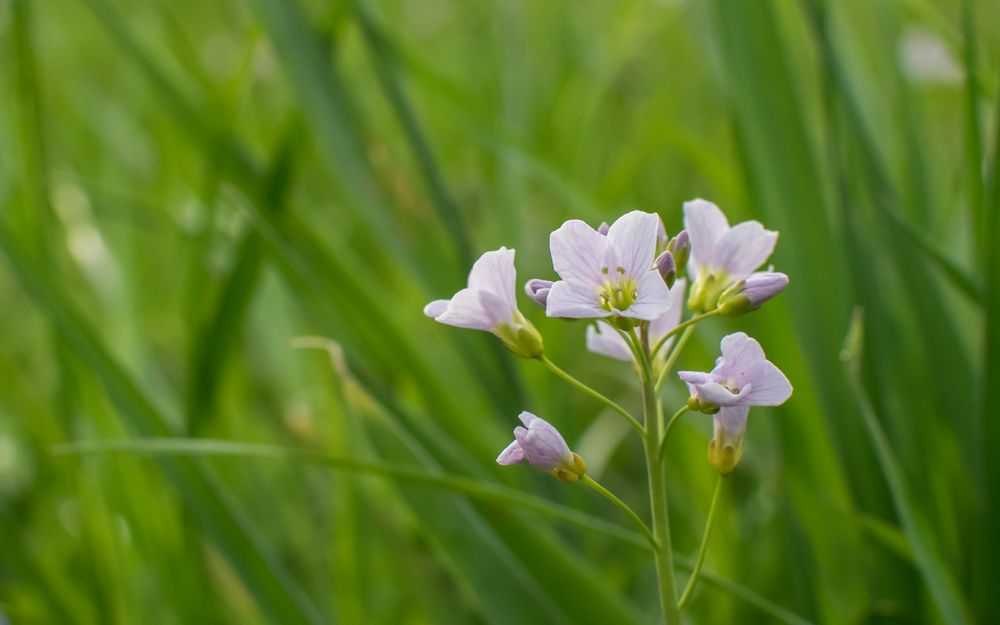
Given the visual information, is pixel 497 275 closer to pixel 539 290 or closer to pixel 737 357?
pixel 539 290

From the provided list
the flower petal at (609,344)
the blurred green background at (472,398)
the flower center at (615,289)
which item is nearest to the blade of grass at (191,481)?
the blurred green background at (472,398)

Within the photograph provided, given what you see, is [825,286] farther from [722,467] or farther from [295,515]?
[295,515]

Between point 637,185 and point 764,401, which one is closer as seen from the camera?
point 764,401

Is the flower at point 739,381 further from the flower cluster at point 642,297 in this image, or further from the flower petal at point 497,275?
the flower petal at point 497,275

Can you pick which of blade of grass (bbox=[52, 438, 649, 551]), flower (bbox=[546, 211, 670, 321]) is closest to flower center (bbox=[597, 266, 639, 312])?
flower (bbox=[546, 211, 670, 321])

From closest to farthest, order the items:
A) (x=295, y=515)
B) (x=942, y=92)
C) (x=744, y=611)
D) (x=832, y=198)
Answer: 1. (x=744, y=611)
2. (x=832, y=198)
3. (x=295, y=515)
4. (x=942, y=92)

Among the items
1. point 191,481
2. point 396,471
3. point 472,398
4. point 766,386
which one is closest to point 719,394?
point 766,386

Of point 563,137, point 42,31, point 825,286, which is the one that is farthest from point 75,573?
point 42,31

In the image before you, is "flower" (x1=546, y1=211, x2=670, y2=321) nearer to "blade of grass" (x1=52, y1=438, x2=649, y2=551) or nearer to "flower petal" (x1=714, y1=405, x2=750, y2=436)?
"flower petal" (x1=714, y1=405, x2=750, y2=436)
